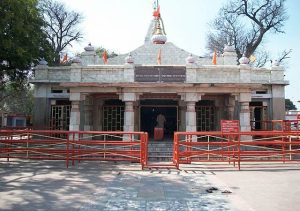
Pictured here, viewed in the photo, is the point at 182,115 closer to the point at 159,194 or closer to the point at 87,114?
the point at 87,114

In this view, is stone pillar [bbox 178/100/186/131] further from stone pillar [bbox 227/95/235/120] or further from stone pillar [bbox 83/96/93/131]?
stone pillar [bbox 83/96/93/131]

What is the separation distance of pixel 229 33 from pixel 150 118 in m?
19.1

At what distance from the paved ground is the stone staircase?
2.81 meters

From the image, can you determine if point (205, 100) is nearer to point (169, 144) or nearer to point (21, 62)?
point (169, 144)

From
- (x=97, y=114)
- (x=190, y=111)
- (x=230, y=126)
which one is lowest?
(x=230, y=126)

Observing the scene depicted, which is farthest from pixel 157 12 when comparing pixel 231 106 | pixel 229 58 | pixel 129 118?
pixel 129 118

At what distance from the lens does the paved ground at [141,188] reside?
6.25 meters

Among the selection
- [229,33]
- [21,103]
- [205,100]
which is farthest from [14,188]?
[21,103]

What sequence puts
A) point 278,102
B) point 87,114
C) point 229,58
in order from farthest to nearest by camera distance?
point 229,58, point 278,102, point 87,114

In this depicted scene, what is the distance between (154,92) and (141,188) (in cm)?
848

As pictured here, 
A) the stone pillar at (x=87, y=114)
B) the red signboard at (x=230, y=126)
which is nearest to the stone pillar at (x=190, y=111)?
the red signboard at (x=230, y=126)

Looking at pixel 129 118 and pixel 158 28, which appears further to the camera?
pixel 158 28

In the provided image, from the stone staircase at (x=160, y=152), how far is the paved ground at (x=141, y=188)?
9.22 ft

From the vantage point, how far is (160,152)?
14539 mm
